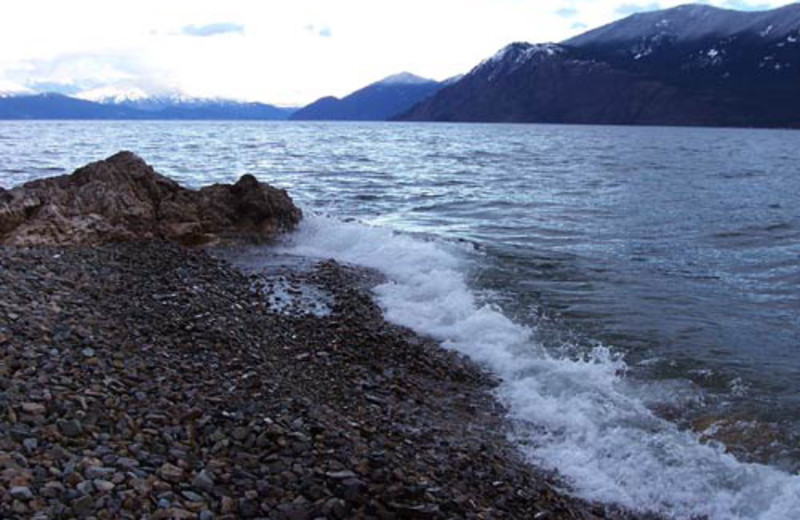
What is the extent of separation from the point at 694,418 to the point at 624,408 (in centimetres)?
80

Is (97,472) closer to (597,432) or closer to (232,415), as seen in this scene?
(232,415)

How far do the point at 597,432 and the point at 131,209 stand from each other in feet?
43.9

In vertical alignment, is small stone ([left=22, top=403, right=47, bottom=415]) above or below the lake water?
above

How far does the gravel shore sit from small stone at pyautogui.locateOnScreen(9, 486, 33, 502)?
14 mm

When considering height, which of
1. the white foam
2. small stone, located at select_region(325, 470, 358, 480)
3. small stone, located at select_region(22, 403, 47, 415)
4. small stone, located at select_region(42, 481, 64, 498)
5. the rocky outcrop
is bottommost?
the white foam

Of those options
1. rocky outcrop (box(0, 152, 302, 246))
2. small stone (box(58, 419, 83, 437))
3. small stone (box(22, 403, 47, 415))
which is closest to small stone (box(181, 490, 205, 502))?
small stone (box(58, 419, 83, 437))

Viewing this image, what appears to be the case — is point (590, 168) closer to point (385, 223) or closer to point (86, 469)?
point (385, 223)

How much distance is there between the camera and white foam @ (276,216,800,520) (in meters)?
6.34

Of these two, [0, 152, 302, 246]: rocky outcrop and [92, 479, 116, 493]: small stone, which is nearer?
[92, 479, 116, 493]: small stone

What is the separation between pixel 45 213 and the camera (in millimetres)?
15289

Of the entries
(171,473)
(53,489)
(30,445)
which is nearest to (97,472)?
(53,489)

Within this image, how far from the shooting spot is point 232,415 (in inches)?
257

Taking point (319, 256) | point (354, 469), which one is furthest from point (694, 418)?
point (319, 256)

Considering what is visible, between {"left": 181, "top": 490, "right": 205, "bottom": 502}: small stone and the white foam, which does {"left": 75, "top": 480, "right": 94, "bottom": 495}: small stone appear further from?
the white foam
